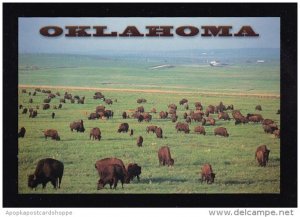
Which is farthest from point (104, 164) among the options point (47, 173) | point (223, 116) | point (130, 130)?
point (223, 116)

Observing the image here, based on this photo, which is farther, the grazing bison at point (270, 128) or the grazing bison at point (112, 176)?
the grazing bison at point (270, 128)

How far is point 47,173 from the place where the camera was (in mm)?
13891

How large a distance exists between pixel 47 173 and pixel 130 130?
1.50 metres

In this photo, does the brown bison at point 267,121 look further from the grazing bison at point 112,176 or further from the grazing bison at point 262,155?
the grazing bison at point 112,176

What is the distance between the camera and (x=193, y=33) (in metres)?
13.9

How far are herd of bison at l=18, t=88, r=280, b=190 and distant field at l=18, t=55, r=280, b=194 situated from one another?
67mm

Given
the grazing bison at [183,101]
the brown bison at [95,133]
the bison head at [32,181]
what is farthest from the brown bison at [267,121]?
the bison head at [32,181]

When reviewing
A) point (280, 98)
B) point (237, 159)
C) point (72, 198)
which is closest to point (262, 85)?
point (280, 98)

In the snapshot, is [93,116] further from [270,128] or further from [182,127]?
[270,128]

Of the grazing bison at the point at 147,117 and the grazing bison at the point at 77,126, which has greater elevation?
the grazing bison at the point at 147,117

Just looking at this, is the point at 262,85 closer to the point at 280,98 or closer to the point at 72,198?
the point at 280,98

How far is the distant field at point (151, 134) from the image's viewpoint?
13875 millimetres

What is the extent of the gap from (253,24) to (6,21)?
3.97 m

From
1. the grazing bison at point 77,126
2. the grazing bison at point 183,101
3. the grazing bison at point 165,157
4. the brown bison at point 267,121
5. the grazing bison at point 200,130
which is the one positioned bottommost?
the grazing bison at point 165,157
